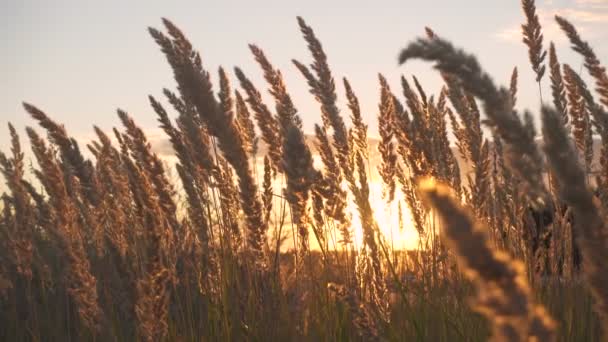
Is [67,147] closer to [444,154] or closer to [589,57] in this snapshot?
[444,154]

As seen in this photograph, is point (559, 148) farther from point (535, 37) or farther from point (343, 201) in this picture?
point (535, 37)

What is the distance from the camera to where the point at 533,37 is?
4023 millimetres

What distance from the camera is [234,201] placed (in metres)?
3.52

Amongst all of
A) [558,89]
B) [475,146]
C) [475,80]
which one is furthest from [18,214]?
Answer: [475,80]

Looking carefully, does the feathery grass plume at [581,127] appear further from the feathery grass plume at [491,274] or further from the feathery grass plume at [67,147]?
the feathery grass plume at [491,274]

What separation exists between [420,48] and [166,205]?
216cm

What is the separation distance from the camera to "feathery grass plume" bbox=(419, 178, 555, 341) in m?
0.77

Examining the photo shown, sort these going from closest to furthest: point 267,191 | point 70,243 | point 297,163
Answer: point 297,163 < point 70,243 < point 267,191

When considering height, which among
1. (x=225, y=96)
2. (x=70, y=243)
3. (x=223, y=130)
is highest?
(x=225, y=96)

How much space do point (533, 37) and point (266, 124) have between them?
168 centimetres

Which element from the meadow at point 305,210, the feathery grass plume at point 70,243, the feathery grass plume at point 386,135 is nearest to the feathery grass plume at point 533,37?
the meadow at point 305,210

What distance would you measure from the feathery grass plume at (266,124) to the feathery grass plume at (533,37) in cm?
155

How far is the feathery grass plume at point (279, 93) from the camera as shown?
3.68 m

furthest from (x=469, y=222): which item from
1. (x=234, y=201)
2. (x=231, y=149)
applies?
(x=234, y=201)
